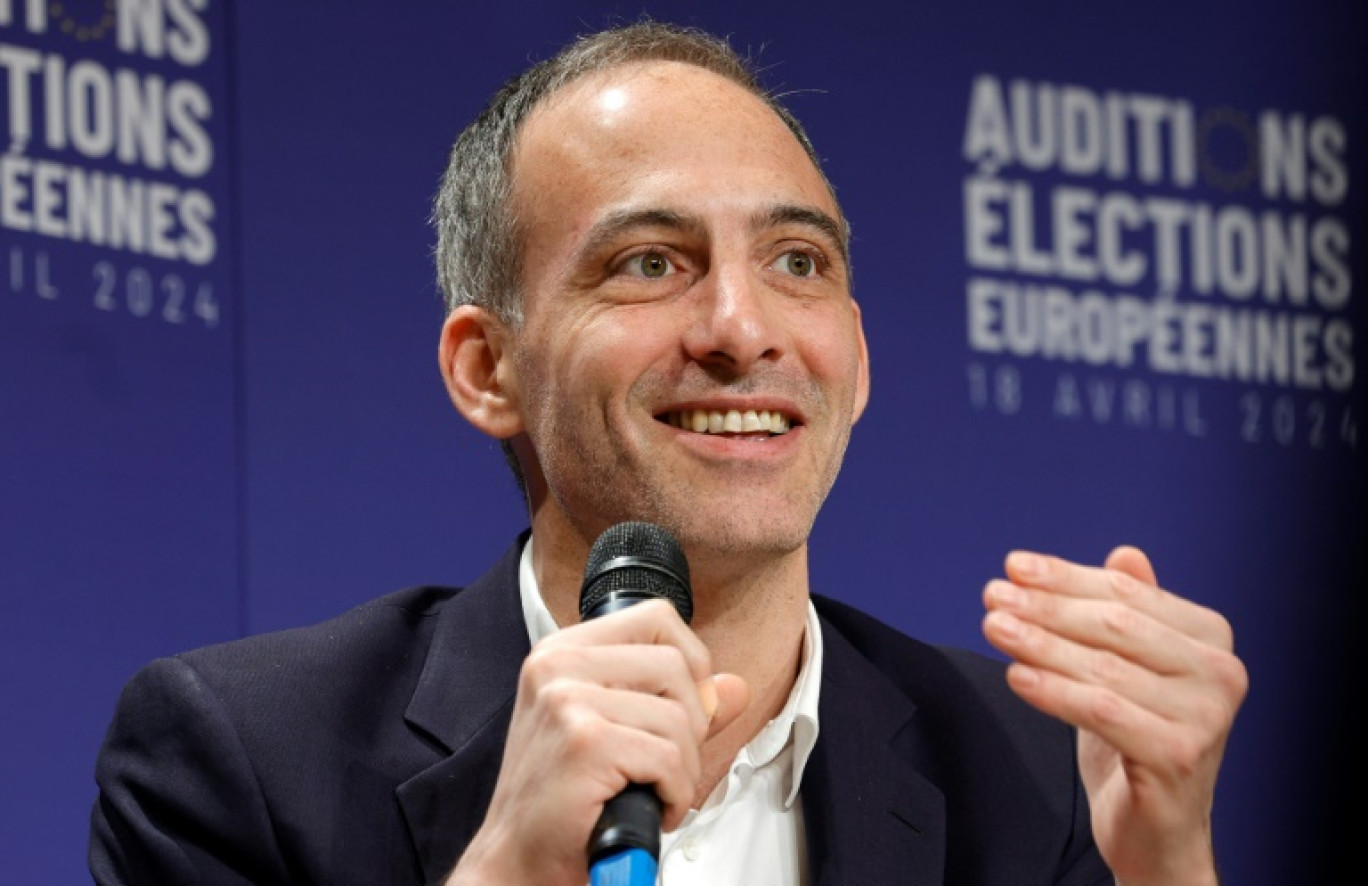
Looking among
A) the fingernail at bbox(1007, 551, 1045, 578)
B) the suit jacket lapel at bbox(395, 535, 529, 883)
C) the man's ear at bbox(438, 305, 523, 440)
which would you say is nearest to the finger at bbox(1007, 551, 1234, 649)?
the fingernail at bbox(1007, 551, 1045, 578)

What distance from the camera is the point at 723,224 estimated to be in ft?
7.00

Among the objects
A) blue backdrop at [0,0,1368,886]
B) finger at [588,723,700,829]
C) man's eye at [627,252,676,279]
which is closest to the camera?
finger at [588,723,700,829]

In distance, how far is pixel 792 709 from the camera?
2.25m

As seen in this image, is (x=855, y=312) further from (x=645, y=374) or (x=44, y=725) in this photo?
(x=44, y=725)

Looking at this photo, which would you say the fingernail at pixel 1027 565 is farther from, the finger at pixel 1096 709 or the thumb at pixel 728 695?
the thumb at pixel 728 695

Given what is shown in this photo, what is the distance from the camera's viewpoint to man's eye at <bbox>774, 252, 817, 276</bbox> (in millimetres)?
2193

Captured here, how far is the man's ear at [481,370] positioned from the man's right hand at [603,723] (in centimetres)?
67

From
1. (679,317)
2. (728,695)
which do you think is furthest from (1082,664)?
(679,317)

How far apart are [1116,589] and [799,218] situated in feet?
2.03

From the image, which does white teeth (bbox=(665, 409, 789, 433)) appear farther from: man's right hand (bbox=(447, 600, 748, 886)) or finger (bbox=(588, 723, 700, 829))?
finger (bbox=(588, 723, 700, 829))

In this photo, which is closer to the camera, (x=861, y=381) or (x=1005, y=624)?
(x=1005, y=624)

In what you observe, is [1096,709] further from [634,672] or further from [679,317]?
[679,317]

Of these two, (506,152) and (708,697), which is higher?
(506,152)

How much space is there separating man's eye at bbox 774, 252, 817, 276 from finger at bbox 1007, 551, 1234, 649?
1.83 ft
